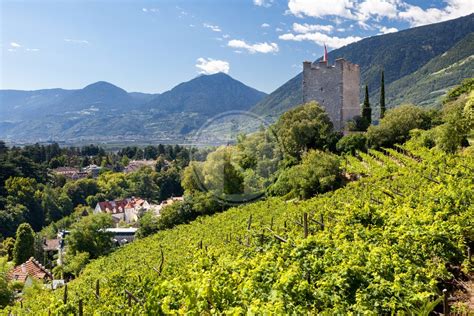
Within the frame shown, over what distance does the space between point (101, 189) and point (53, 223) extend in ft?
51.1

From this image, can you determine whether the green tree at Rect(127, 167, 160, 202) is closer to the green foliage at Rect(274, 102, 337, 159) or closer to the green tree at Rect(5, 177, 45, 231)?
the green tree at Rect(5, 177, 45, 231)

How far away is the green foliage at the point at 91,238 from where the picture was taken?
25594 mm

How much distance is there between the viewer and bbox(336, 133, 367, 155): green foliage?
2452 centimetres

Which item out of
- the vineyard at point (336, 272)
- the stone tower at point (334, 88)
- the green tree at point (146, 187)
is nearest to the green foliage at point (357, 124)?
the stone tower at point (334, 88)

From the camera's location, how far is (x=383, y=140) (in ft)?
77.9

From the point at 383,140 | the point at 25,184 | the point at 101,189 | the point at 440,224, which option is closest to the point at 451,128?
the point at 383,140

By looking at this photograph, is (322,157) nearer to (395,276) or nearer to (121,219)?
(395,276)

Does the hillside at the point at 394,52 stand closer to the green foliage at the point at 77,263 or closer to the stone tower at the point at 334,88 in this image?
the stone tower at the point at 334,88

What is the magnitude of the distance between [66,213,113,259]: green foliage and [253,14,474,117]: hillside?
11801 cm

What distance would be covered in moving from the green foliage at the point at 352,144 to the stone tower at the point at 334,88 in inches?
187

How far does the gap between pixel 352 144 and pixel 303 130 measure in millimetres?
2986

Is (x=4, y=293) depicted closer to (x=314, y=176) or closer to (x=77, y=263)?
(x=77, y=263)

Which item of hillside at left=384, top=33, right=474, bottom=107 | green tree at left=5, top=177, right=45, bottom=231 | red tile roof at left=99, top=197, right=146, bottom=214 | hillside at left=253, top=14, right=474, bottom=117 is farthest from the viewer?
hillside at left=253, top=14, right=474, bottom=117

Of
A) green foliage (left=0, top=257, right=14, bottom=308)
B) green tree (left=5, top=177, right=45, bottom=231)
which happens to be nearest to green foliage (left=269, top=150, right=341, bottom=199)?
green foliage (left=0, top=257, right=14, bottom=308)
